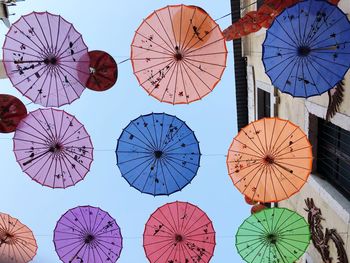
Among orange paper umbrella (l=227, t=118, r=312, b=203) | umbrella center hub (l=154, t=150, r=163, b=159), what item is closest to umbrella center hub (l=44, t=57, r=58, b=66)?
umbrella center hub (l=154, t=150, r=163, b=159)

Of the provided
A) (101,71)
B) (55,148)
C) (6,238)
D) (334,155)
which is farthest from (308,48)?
(6,238)

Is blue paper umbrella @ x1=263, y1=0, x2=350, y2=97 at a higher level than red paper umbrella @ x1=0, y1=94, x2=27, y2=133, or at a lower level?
lower

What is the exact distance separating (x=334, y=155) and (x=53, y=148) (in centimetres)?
705

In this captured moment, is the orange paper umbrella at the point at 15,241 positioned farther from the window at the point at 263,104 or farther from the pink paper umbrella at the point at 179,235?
the window at the point at 263,104

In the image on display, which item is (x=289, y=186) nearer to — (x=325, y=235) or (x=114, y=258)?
(x=325, y=235)

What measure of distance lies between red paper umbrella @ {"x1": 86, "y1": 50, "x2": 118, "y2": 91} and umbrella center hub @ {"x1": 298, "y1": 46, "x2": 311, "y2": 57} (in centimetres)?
433

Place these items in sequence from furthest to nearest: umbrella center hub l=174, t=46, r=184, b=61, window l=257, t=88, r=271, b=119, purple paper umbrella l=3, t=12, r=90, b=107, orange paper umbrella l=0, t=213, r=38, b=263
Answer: window l=257, t=88, r=271, b=119 < orange paper umbrella l=0, t=213, r=38, b=263 < umbrella center hub l=174, t=46, r=184, b=61 < purple paper umbrella l=3, t=12, r=90, b=107

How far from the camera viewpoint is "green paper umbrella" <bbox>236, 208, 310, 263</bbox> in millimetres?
9992

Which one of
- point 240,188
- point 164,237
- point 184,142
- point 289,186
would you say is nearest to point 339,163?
point 289,186

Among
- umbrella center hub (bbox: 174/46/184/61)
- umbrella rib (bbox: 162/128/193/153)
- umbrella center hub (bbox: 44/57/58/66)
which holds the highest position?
umbrella center hub (bbox: 44/57/58/66)

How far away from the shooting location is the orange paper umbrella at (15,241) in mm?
10906

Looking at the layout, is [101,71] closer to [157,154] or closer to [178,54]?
[178,54]

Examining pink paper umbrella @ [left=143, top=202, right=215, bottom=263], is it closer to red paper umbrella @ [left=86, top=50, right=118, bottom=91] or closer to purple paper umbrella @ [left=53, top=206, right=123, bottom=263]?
purple paper umbrella @ [left=53, top=206, right=123, bottom=263]

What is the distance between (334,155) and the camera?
10.1 metres
